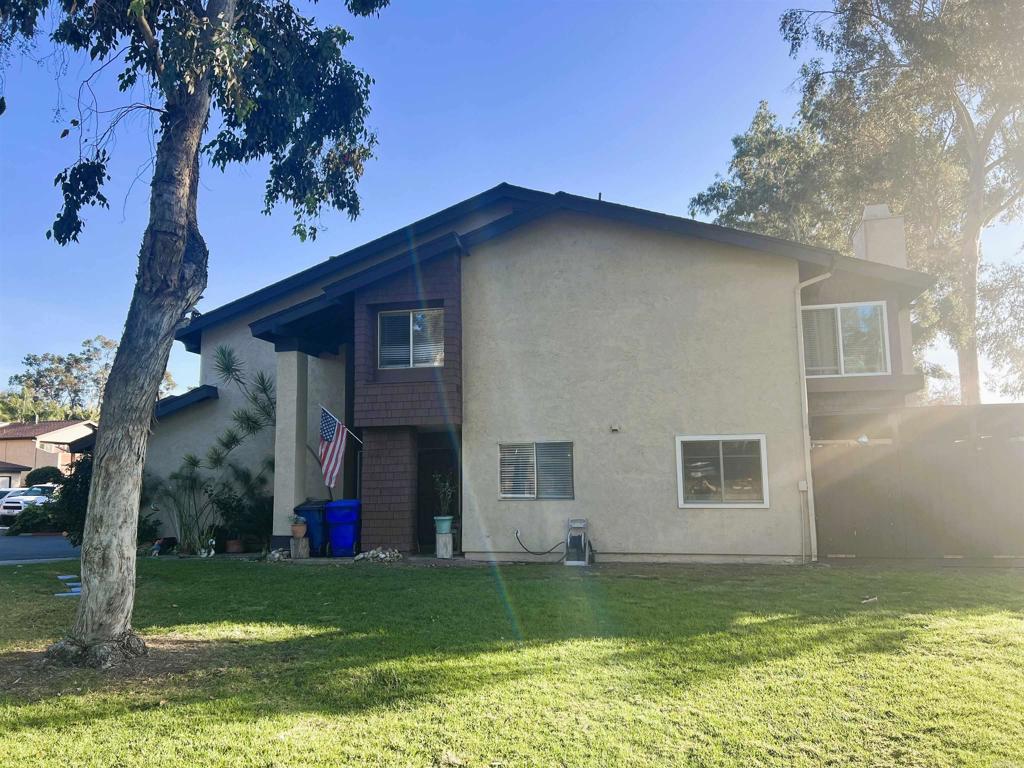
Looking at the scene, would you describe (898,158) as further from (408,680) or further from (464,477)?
(408,680)

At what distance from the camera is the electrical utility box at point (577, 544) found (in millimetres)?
12930

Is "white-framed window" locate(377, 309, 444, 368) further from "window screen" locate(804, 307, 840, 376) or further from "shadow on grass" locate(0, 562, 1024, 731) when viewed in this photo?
"window screen" locate(804, 307, 840, 376)

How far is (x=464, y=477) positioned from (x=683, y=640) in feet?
25.4

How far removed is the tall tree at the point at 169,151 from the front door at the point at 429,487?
5.81 metres

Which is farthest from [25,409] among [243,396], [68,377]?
[243,396]

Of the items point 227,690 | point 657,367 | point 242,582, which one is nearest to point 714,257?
point 657,367

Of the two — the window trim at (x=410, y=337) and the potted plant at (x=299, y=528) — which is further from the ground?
the window trim at (x=410, y=337)

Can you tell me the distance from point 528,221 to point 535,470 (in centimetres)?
486

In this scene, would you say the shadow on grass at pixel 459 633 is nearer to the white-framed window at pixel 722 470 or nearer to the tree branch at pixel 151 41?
the white-framed window at pixel 722 470

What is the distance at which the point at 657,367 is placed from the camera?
13.4 metres

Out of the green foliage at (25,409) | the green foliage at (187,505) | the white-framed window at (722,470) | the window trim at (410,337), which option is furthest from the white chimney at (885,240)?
the green foliage at (25,409)

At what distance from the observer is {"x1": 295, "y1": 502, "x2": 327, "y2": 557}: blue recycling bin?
14406mm

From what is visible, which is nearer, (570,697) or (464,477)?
(570,697)

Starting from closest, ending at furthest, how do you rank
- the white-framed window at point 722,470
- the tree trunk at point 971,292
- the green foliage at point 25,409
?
the white-framed window at point 722,470, the tree trunk at point 971,292, the green foliage at point 25,409
